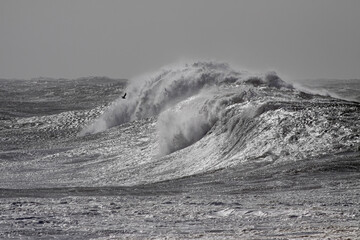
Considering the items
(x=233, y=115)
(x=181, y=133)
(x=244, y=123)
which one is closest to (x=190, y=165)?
(x=244, y=123)

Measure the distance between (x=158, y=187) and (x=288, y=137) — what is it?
481 centimetres

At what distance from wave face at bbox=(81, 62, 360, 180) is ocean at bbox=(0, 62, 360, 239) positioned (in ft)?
0.17

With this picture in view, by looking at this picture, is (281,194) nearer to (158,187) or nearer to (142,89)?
(158,187)

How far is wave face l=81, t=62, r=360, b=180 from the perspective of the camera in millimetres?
16625

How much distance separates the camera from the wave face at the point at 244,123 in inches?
655

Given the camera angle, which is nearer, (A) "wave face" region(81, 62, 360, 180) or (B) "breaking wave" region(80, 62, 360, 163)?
(A) "wave face" region(81, 62, 360, 180)

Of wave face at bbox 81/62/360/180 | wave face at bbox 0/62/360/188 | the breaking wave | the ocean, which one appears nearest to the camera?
the ocean

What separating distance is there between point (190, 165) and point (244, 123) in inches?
91.9

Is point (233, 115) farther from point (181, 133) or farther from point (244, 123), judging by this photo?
point (181, 133)

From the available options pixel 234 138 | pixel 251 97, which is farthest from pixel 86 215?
pixel 251 97

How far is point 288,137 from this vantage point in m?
17.2

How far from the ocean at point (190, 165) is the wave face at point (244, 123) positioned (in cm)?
5

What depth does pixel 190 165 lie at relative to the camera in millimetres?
18641

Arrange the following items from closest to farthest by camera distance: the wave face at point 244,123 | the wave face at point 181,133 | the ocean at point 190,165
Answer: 1. the ocean at point 190,165
2. the wave face at point 244,123
3. the wave face at point 181,133
